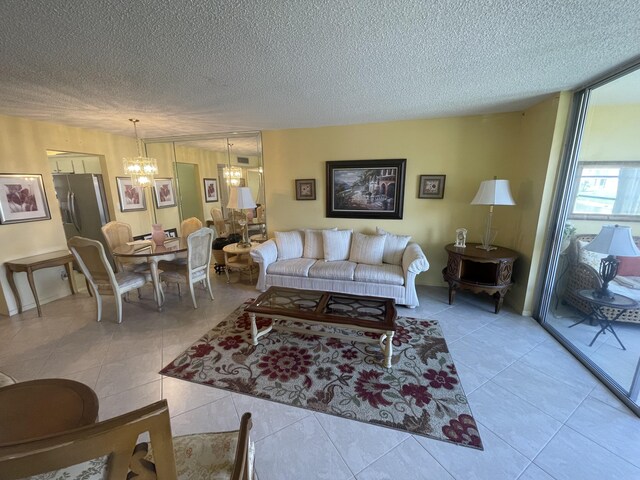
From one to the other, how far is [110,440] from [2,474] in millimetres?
164

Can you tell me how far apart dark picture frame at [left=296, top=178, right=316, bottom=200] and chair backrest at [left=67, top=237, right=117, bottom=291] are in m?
2.61

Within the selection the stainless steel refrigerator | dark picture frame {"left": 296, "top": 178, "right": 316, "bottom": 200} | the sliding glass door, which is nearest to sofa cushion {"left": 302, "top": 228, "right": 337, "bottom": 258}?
dark picture frame {"left": 296, "top": 178, "right": 316, "bottom": 200}

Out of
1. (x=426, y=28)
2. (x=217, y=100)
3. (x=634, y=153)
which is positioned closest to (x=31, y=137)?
(x=217, y=100)

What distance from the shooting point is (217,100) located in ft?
8.73

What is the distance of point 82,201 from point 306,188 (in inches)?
149

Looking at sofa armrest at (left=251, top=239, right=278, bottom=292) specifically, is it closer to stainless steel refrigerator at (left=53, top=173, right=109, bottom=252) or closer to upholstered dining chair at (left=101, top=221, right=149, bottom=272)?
upholstered dining chair at (left=101, top=221, right=149, bottom=272)

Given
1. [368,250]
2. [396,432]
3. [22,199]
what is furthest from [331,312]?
[22,199]

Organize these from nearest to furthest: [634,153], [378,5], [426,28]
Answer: [378,5], [426,28], [634,153]

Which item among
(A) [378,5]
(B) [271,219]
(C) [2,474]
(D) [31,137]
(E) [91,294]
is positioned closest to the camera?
(C) [2,474]

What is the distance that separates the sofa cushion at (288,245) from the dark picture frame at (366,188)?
769mm

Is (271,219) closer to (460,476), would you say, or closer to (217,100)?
(217,100)

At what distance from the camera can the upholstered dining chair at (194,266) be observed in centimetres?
320

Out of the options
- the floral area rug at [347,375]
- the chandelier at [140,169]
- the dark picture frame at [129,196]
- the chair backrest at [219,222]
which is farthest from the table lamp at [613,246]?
the dark picture frame at [129,196]

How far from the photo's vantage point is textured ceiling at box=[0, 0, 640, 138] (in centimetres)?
134
